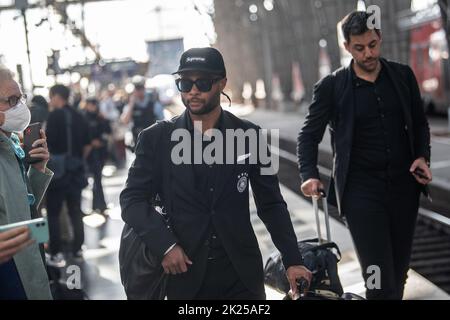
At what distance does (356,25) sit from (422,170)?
2.80 ft

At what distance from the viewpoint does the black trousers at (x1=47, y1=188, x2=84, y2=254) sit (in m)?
9.11

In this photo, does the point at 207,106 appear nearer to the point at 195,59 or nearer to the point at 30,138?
the point at 195,59

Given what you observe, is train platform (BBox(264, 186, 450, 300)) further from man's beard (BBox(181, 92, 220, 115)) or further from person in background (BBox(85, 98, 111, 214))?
person in background (BBox(85, 98, 111, 214))

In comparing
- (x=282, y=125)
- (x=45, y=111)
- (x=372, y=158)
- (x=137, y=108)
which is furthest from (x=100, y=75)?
(x=372, y=158)

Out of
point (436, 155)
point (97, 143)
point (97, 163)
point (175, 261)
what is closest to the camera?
point (175, 261)

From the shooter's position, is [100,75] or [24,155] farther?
[100,75]

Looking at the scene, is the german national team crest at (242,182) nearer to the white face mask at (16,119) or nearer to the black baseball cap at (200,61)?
the black baseball cap at (200,61)

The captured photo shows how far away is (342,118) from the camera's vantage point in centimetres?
505

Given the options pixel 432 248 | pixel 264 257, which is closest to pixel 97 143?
pixel 264 257

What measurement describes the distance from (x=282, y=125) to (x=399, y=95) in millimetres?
29686

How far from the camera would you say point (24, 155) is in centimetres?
372

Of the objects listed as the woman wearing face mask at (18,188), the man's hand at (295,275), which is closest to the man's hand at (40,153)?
the woman wearing face mask at (18,188)

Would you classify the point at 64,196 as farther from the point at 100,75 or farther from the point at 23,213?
the point at 100,75

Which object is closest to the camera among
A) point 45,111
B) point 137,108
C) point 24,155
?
point 24,155
